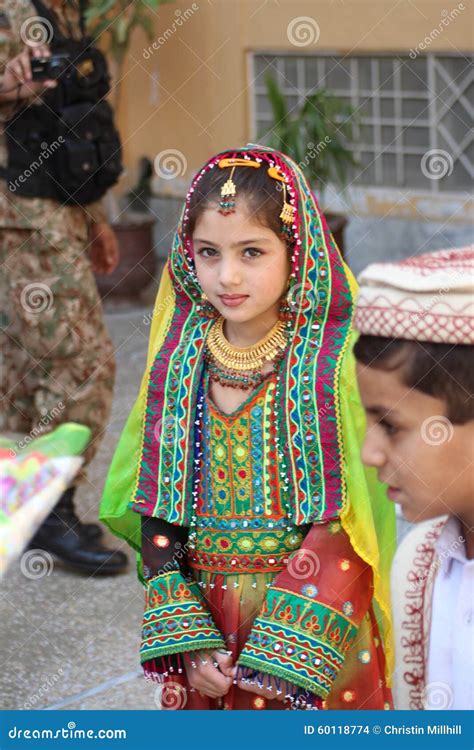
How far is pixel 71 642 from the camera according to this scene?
175 inches

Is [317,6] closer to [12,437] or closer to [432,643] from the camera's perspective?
[12,437]

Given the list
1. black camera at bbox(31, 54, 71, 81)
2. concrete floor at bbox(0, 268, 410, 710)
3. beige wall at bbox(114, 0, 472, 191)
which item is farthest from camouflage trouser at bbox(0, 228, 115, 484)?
beige wall at bbox(114, 0, 472, 191)

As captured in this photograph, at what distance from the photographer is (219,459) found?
114 inches

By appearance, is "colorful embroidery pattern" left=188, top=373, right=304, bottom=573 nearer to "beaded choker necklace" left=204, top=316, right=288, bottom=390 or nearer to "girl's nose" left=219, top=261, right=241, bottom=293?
"beaded choker necklace" left=204, top=316, right=288, bottom=390

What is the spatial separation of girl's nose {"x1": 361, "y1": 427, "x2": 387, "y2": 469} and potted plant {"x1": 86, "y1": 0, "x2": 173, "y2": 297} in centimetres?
674

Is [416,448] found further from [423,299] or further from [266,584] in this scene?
[266,584]

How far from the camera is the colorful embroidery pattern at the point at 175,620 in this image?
9.48 feet

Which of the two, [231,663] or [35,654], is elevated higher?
[231,663]

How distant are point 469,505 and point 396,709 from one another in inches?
23.8

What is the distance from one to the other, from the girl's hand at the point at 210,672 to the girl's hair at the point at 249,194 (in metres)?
0.86

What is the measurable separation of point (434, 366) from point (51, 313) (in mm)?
2962

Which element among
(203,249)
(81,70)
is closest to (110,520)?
(203,249)

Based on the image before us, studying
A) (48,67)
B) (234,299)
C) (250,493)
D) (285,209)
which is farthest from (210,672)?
(48,67)

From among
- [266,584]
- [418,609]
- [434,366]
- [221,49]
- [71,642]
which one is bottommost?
[71,642]
